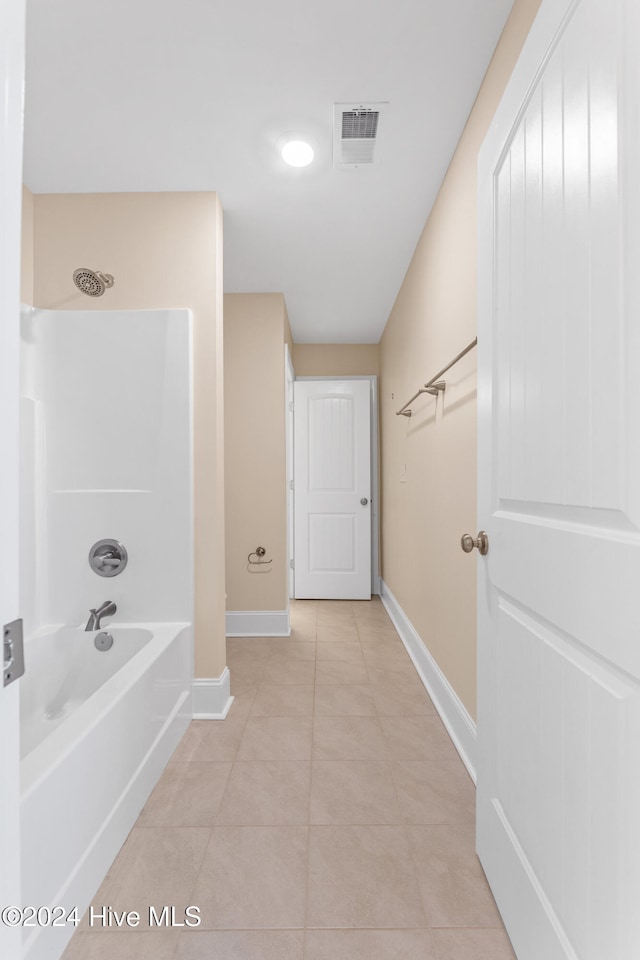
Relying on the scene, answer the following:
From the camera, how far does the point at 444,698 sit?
2.28 m

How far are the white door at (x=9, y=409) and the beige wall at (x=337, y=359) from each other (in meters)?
4.38

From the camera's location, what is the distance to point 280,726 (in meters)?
2.23

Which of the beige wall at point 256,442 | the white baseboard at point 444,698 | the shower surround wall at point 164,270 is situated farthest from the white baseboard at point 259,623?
the shower surround wall at point 164,270

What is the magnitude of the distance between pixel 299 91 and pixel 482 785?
2185 millimetres

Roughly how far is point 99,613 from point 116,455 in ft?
2.18

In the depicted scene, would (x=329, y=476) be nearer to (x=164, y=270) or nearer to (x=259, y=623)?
(x=259, y=623)

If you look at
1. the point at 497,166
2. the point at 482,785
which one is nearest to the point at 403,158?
the point at 497,166

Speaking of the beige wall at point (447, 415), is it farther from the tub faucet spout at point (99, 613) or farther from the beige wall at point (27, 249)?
the beige wall at point (27, 249)

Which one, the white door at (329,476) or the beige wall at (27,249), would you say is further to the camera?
the white door at (329,476)

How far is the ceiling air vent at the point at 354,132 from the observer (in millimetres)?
1856

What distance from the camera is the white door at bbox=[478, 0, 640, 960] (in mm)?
728

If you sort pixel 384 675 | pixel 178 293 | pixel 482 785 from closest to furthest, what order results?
pixel 482 785 < pixel 178 293 < pixel 384 675

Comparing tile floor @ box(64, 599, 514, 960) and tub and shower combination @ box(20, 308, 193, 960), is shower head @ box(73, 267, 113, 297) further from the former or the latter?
tile floor @ box(64, 599, 514, 960)

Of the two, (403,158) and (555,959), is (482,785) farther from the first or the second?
(403,158)
